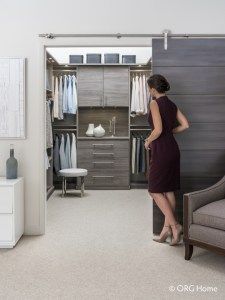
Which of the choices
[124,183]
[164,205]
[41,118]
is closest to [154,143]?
[164,205]

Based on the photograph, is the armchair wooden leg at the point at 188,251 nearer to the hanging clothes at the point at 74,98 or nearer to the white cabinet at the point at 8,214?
the white cabinet at the point at 8,214

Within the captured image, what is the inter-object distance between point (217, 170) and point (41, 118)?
6.21 ft

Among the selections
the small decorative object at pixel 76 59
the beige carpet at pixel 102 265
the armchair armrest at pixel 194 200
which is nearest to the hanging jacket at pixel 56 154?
the small decorative object at pixel 76 59

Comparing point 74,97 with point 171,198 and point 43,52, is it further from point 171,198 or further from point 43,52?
point 171,198

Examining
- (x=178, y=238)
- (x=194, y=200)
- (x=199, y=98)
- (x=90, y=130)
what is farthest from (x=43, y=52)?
(x=90, y=130)

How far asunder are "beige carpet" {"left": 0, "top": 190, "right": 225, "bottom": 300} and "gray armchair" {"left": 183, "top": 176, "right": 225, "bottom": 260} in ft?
0.62

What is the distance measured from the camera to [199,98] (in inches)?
160

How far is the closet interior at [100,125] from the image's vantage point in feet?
23.5

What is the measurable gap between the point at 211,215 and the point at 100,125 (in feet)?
14.7

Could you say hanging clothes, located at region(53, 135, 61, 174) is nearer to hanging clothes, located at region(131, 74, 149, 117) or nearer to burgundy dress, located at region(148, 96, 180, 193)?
hanging clothes, located at region(131, 74, 149, 117)

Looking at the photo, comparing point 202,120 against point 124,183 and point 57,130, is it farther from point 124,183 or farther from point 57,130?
point 57,130

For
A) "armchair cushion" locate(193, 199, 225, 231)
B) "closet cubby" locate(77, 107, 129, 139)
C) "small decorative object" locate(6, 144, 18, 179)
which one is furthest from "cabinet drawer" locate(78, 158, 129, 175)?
"armchair cushion" locate(193, 199, 225, 231)

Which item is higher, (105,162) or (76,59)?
(76,59)

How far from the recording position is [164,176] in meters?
3.80
